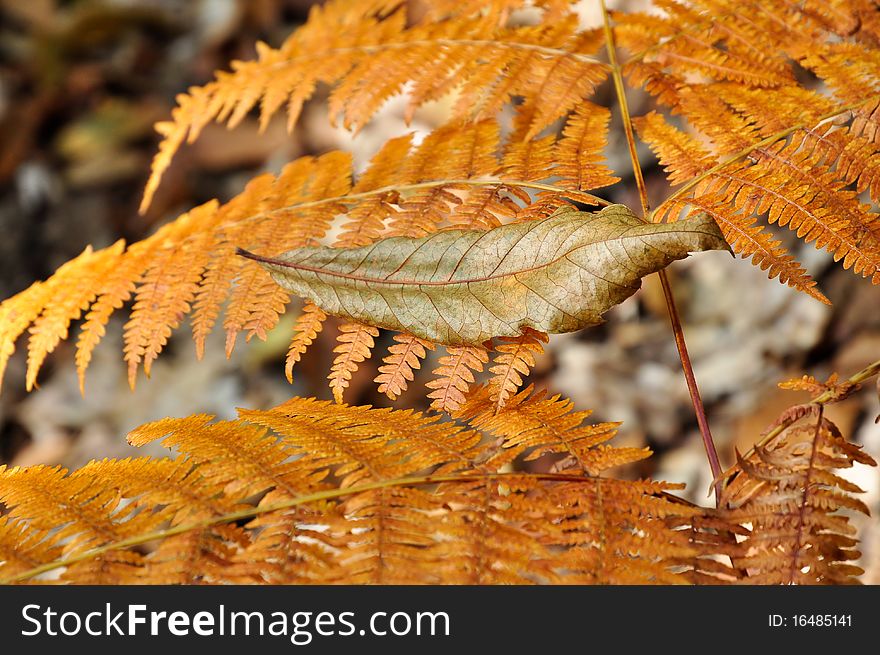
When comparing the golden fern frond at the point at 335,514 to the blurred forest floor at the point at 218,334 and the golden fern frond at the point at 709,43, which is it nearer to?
the golden fern frond at the point at 709,43

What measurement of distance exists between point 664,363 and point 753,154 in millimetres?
1594

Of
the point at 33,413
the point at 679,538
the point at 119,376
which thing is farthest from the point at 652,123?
the point at 33,413

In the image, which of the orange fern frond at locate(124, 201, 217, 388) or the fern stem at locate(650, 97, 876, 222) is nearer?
the fern stem at locate(650, 97, 876, 222)

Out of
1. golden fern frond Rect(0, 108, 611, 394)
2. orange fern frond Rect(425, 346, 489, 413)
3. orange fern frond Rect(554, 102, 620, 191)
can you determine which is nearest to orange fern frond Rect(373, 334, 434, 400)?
orange fern frond Rect(425, 346, 489, 413)

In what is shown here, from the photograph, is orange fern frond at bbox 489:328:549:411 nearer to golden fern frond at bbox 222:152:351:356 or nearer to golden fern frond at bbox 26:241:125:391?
golden fern frond at bbox 222:152:351:356

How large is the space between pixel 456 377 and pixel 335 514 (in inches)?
12.2

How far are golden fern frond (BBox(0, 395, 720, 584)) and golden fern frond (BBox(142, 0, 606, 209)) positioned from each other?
2.54ft

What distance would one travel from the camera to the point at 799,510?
3.20ft

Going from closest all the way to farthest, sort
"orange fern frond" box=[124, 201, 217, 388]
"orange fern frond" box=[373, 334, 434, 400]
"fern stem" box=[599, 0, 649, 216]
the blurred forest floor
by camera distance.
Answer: "orange fern frond" box=[373, 334, 434, 400], "fern stem" box=[599, 0, 649, 216], "orange fern frond" box=[124, 201, 217, 388], the blurred forest floor

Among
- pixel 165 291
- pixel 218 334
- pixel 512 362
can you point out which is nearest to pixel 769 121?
pixel 512 362

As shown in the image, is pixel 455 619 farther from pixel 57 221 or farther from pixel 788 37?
pixel 57 221

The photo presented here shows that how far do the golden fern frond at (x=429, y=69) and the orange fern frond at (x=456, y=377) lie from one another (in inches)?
21.9

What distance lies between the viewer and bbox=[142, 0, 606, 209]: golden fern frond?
61.1 inches

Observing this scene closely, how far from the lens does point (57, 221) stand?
3.66m
